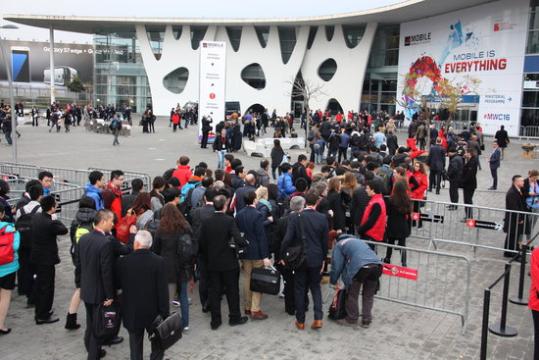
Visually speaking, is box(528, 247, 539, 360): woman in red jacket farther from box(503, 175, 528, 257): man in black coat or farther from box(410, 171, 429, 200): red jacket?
box(410, 171, 429, 200): red jacket

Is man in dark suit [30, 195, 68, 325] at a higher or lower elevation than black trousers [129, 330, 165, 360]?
higher

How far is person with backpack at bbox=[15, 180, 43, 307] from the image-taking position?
6.81m

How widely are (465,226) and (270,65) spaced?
47475 millimetres

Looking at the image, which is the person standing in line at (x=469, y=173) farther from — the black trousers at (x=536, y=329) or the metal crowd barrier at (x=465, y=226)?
the black trousers at (x=536, y=329)

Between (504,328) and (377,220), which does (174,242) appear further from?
(504,328)

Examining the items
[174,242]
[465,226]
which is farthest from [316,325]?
[465,226]

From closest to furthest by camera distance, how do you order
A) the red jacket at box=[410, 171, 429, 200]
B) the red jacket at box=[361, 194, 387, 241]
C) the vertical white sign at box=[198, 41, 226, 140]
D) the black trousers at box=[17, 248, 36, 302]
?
1. the black trousers at box=[17, 248, 36, 302]
2. the red jacket at box=[361, 194, 387, 241]
3. the red jacket at box=[410, 171, 429, 200]
4. the vertical white sign at box=[198, 41, 226, 140]

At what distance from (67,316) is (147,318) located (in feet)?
6.54

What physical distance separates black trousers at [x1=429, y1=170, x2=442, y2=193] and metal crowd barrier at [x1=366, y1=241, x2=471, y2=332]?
24.8ft

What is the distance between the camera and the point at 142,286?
5141 millimetres

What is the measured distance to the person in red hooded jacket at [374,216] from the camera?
797 cm

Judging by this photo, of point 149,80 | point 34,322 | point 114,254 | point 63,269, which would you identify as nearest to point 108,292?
point 114,254

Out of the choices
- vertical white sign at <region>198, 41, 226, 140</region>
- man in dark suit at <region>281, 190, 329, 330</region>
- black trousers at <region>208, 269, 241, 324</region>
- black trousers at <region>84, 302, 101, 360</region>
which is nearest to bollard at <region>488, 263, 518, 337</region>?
man in dark suit at <region>281, 190, 329, 330</region>

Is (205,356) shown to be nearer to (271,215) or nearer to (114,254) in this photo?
(114,254)
